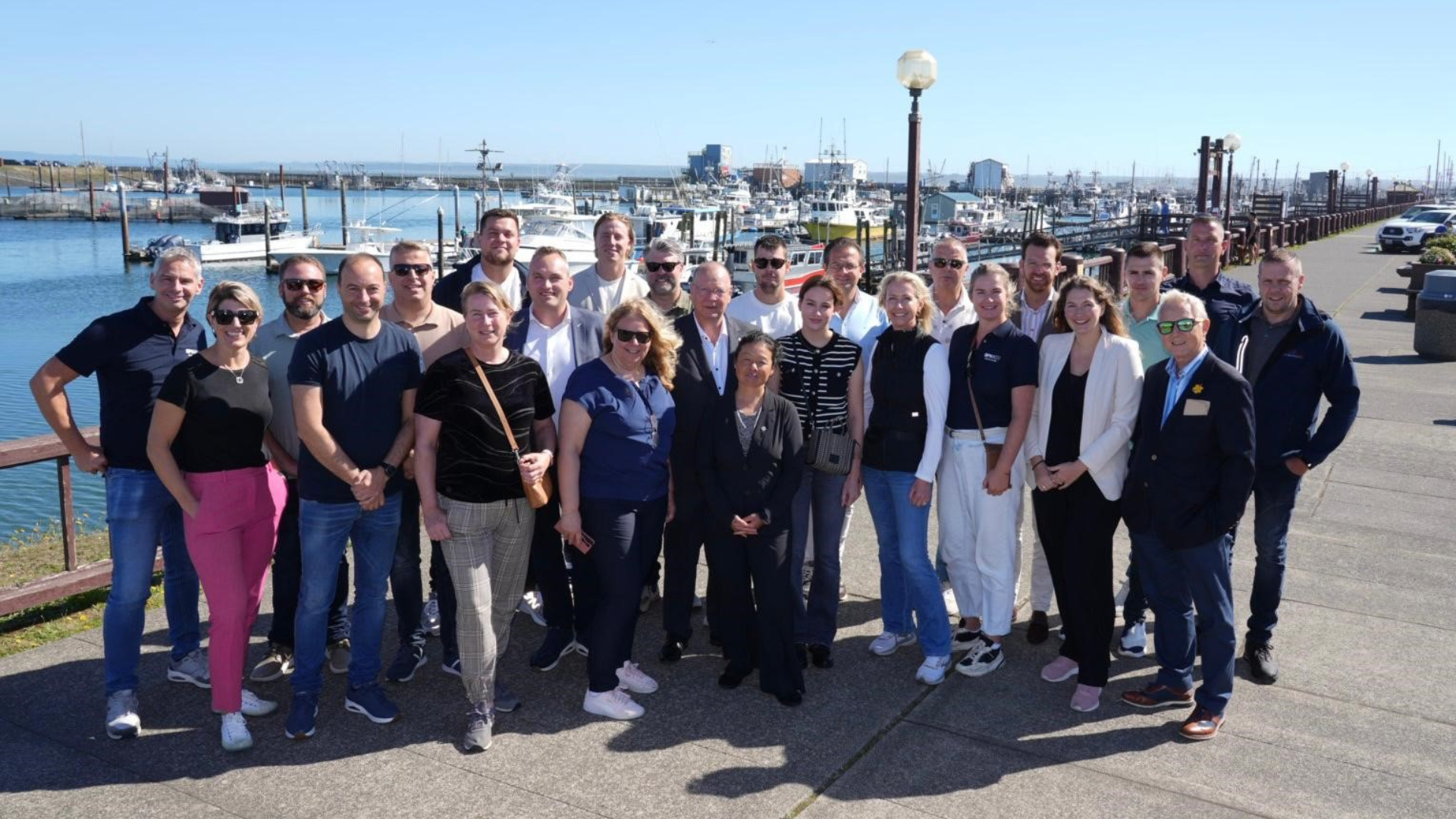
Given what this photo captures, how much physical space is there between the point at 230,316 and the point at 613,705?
219cm

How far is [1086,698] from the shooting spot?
4.66m

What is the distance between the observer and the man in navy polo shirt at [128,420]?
4.41 meters

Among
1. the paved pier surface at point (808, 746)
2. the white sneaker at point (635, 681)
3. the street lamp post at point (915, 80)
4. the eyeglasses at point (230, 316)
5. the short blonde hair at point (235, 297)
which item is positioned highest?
the street lamp post at point (915, 80)

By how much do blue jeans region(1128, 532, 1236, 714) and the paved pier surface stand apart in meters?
0.20

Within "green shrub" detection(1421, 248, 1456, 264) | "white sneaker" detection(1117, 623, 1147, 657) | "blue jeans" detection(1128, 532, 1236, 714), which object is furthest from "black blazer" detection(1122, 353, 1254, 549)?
"green shrub" detection(1421, 248, 1456, 264)

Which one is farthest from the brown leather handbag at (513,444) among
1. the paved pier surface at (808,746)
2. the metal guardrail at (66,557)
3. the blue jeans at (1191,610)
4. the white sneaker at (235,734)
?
the blue jeans at (1191,610)

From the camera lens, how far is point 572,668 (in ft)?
16.9

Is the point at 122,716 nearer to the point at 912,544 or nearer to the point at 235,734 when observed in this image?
the point at 235,734

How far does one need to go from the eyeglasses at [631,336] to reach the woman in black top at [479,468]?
0.37 m

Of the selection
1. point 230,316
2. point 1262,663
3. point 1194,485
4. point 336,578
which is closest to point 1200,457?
point 1194,485

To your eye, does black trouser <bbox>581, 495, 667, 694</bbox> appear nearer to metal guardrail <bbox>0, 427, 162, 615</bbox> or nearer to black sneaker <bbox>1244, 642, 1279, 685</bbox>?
metal guardrail <bbox>0, 427, 162, 615</bbox>

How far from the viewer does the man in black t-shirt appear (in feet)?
13.8

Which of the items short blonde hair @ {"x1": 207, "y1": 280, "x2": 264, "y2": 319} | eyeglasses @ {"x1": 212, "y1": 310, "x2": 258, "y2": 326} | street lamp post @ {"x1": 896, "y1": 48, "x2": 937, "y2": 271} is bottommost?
eyeglasses @ {"x1": 212, "y1": 310, "x2": 258, "y2": 326}

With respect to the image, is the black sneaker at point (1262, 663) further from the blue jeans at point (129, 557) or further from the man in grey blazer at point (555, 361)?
the blue jeans at point (129, 557)
